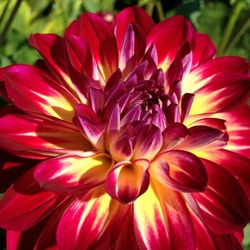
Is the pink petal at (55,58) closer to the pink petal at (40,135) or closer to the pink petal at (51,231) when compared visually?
the pink petal at (40,135)

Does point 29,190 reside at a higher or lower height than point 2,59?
Answer: higher

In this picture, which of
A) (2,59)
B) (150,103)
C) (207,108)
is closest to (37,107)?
(150,103)

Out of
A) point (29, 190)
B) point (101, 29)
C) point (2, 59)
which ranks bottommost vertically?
point (2, 59)

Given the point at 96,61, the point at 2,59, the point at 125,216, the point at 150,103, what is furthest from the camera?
the point at 2,59

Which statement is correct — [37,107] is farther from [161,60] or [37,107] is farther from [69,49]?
[161,60]

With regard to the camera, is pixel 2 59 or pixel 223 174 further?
pixel 2 59

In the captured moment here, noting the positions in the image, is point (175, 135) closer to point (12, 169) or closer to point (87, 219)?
point (87, 219)
